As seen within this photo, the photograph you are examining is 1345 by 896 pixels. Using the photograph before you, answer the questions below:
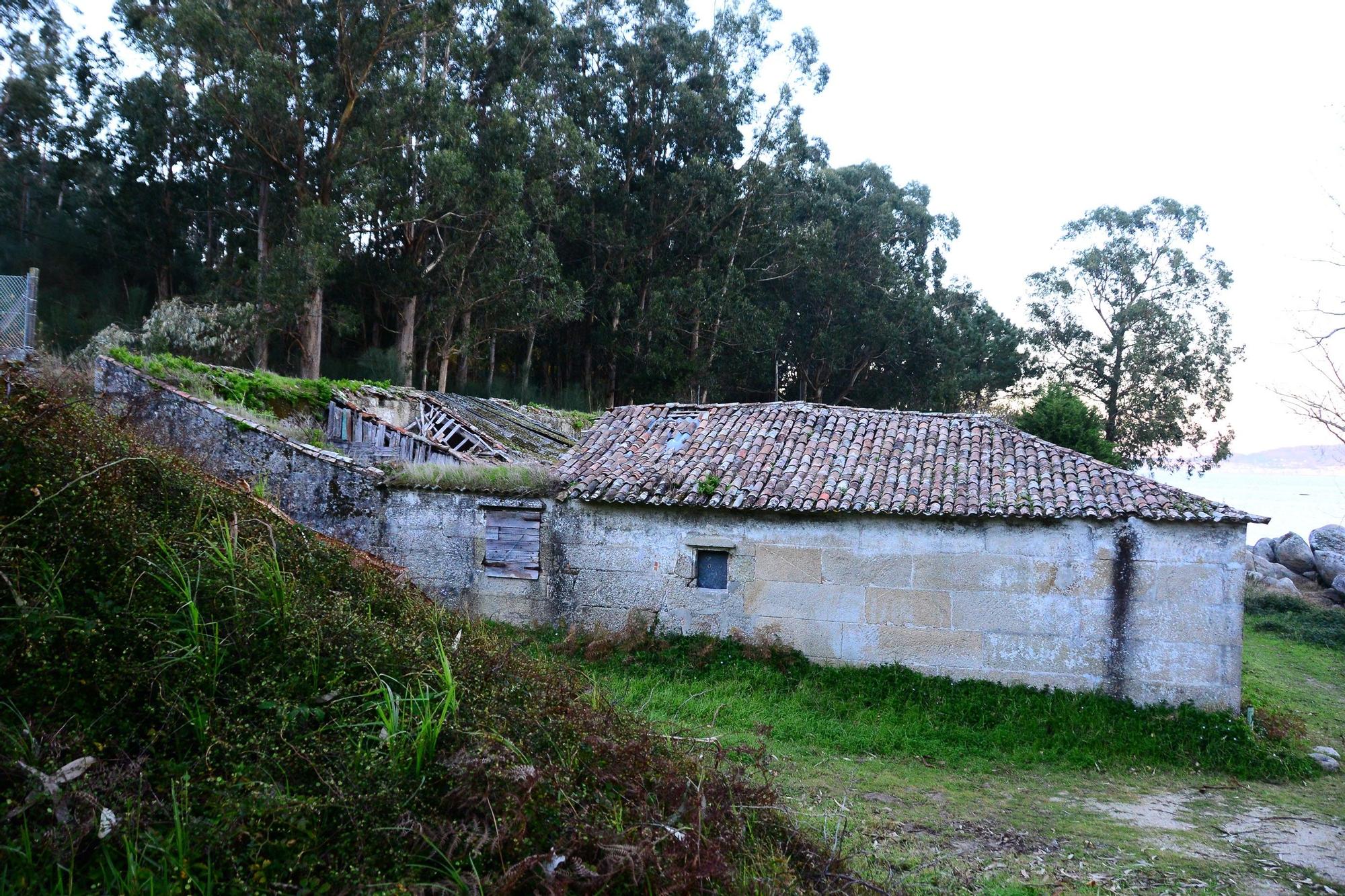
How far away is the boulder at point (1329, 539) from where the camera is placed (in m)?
23.6

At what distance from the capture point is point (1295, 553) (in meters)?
24.4

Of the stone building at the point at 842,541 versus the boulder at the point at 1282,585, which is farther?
the boulder at the point at 1282,585

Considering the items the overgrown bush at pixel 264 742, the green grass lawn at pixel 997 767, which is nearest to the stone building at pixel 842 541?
the green grass lawn at pixel 997 767

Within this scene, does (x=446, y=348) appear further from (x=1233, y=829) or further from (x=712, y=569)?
(x=1233, y=829)

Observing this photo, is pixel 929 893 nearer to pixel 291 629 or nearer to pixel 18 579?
pixel 291 629

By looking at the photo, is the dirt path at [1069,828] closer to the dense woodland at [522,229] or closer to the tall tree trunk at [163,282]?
the dense woodland at [522,229]

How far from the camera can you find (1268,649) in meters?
16.9

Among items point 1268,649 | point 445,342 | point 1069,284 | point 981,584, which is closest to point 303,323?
point 445,342

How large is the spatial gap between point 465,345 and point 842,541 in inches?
703

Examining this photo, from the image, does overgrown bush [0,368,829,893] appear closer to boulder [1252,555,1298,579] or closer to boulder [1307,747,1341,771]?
boulder [1307,747,1341,771]

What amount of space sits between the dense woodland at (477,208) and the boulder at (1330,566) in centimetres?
1680

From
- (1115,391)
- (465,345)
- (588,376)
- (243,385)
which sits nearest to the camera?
(243,385)

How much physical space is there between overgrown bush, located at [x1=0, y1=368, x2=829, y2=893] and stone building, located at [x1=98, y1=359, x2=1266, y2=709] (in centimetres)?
659

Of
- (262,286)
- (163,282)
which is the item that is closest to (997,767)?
(262,286)
